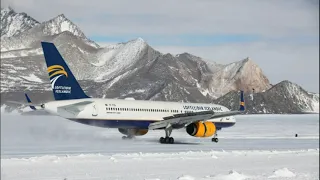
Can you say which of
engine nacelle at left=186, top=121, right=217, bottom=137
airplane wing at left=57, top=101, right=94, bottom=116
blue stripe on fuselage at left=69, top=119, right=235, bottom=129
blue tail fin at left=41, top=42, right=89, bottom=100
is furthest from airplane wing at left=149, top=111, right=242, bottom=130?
blue tail fin at left=41, top=42, right=89, bottom=100

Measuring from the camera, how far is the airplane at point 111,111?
129ft

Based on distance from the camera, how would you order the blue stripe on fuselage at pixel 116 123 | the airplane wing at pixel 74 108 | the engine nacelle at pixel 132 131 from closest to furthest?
the airplane wing at pixel 74 108, the blue stripe on fuselage at pixel 116 123, the engine nacelle at pixel 132 131

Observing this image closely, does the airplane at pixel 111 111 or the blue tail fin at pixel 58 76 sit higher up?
the blue tail fin at pixel 58 76

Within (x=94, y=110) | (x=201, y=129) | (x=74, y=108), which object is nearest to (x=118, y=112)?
(x=94, y=110)

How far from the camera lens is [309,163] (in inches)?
955

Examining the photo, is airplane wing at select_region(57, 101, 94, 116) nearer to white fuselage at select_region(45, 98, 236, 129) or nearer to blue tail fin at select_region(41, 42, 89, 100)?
white fuselage at select_region(45, 98, 236, 129)

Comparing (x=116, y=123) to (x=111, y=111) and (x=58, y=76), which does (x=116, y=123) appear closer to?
(x=111, y=111)

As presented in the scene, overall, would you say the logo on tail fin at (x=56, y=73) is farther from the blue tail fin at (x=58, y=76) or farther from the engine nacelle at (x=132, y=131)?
the engine nacelle at (x=132, y=131)

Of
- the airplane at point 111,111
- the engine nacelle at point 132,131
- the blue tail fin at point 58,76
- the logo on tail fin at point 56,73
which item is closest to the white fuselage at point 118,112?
the airplane at point 111,111

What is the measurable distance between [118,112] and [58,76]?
5437mm

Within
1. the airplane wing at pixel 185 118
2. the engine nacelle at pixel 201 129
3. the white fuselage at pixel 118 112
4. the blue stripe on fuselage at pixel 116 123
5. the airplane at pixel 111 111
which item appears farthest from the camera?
the airplane wing at pixel 185 118

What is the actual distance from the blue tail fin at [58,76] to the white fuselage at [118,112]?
1.11 metres

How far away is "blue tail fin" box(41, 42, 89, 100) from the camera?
3997 cm

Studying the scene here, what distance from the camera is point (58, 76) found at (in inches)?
1588
